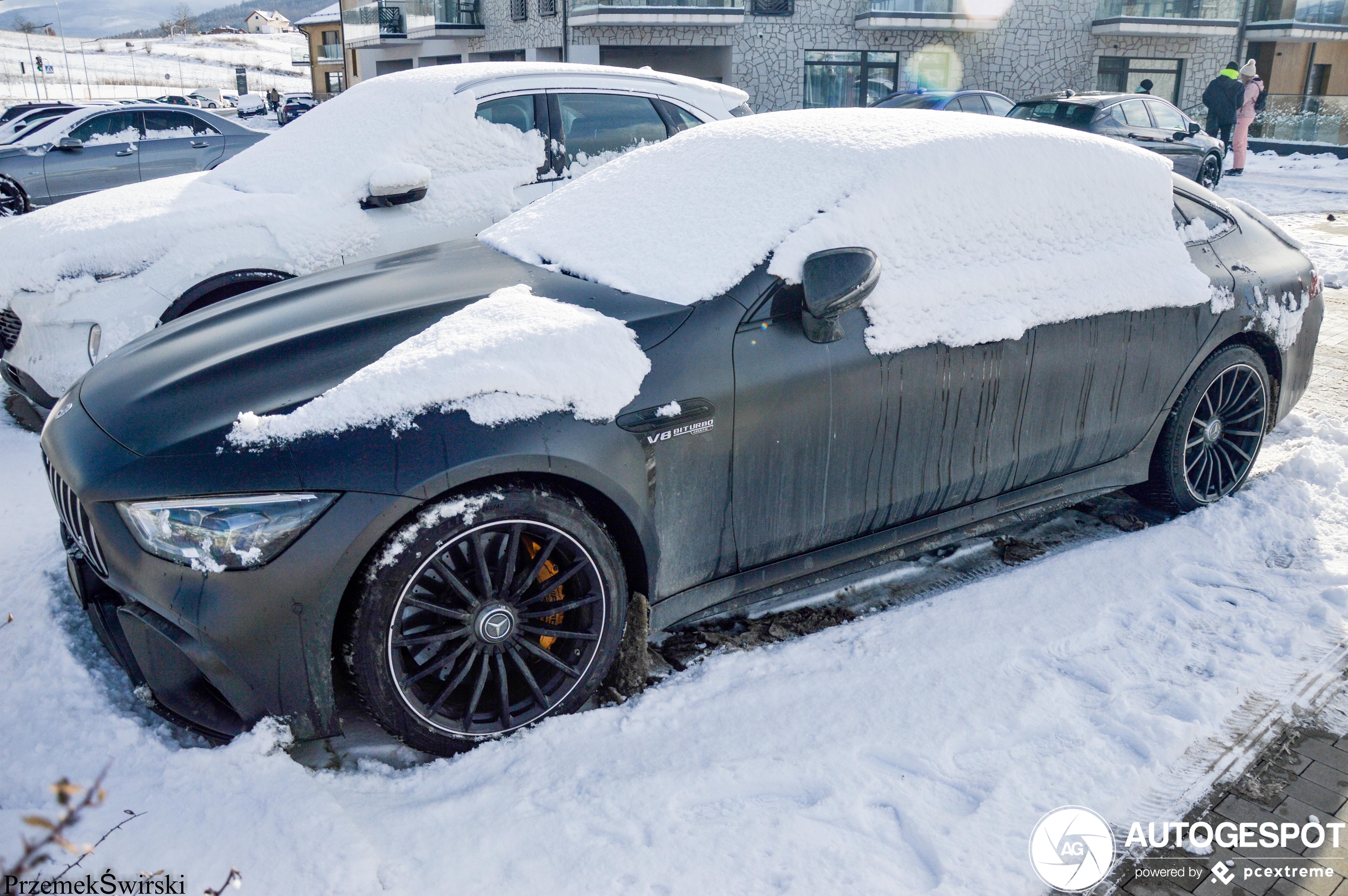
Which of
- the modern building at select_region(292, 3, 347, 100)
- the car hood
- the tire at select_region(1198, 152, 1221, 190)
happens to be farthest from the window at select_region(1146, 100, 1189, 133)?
the modern building at select_region(292, 3, 347, 100)

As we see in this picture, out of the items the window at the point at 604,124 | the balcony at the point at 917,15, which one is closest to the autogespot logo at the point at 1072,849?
the window at the point at 604,124

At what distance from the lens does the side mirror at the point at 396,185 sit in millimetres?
4637

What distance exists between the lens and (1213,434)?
3.90 m

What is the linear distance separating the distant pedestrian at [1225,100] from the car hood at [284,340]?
1920 cm

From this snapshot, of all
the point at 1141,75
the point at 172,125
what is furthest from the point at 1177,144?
the point at 1141,75

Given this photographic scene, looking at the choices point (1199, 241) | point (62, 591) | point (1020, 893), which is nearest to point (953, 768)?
point (1020, 893)

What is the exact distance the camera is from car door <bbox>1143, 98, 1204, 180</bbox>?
Result: 48.5 feet

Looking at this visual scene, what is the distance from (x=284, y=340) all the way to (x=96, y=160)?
35.3ft

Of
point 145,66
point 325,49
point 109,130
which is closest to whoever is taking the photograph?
point 109,130

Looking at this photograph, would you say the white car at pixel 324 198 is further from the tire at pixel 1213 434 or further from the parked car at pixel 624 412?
the tire at pixel 1213 434

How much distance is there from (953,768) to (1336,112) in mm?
24166

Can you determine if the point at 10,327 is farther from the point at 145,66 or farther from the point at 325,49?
the point at 145,66

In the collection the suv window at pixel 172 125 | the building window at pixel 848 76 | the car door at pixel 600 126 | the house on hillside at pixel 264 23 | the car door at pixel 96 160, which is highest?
the house on hillside at pixel 264 23

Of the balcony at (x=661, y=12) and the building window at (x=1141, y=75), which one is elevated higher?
the balcony at (x=661, y=12)
